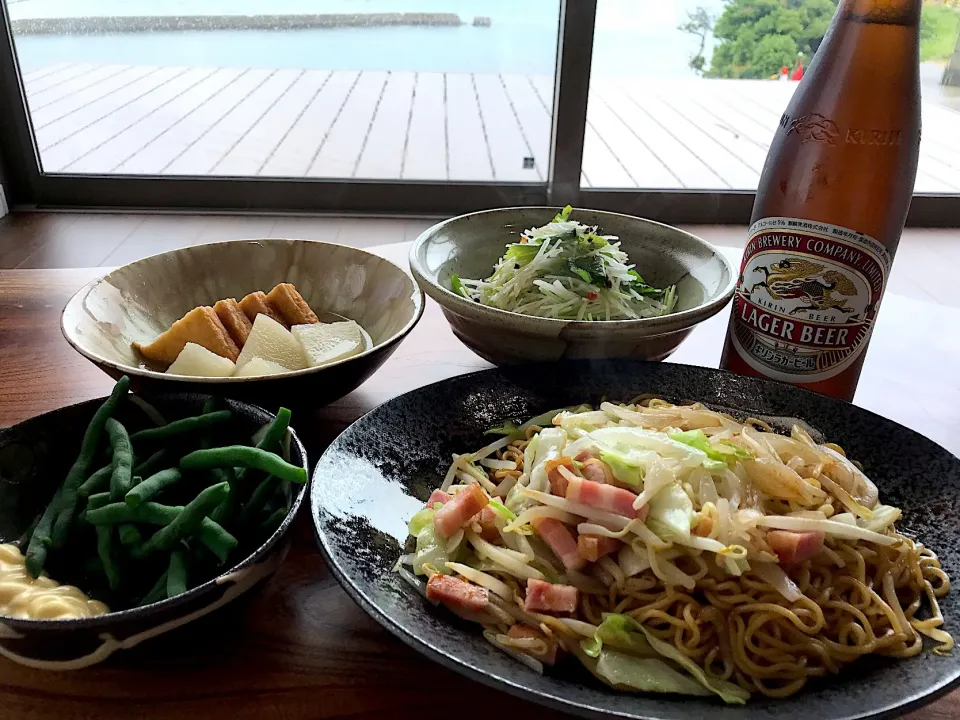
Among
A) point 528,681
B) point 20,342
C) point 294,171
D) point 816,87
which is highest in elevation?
point 816,87

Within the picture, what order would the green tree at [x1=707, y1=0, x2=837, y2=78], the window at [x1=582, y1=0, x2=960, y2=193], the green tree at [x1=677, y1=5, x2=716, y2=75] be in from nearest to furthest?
the green tree at [x1=707, y1=0, x2=837, y2=78] < the window at [x1=582, y1=0, x2=960, y2=193] < the green tree at [x1=677, y1=5, x2=716, y2=75]

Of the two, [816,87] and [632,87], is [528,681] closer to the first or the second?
[816,87]

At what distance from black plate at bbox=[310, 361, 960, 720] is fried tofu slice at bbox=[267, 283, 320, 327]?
32 cm

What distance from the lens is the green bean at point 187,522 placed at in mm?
741

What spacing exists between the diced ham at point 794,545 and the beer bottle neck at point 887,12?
0.80 meters

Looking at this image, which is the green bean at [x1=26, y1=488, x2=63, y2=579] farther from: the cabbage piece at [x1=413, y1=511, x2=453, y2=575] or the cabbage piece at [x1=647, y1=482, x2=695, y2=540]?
the cabbage piece at [x1=647, y1=482, x2=695, y2=540]

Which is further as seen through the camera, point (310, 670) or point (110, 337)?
point (110, 337)

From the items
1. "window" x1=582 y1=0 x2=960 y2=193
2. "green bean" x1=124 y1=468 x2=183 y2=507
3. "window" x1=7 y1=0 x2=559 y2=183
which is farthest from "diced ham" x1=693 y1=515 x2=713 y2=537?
"window" x1=7 y1=0 x2=559 y2=183

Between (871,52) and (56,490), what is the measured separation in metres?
1.28

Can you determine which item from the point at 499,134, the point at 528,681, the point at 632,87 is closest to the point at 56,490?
the point at 528,681

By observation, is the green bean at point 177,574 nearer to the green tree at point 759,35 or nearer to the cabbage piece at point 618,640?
the cabbage piece at point 618,640

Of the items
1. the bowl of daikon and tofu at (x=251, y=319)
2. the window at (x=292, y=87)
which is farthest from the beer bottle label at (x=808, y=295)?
the window at (x=292, y=87)

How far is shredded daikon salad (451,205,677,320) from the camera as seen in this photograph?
4.30 feet

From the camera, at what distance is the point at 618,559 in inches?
32.8
